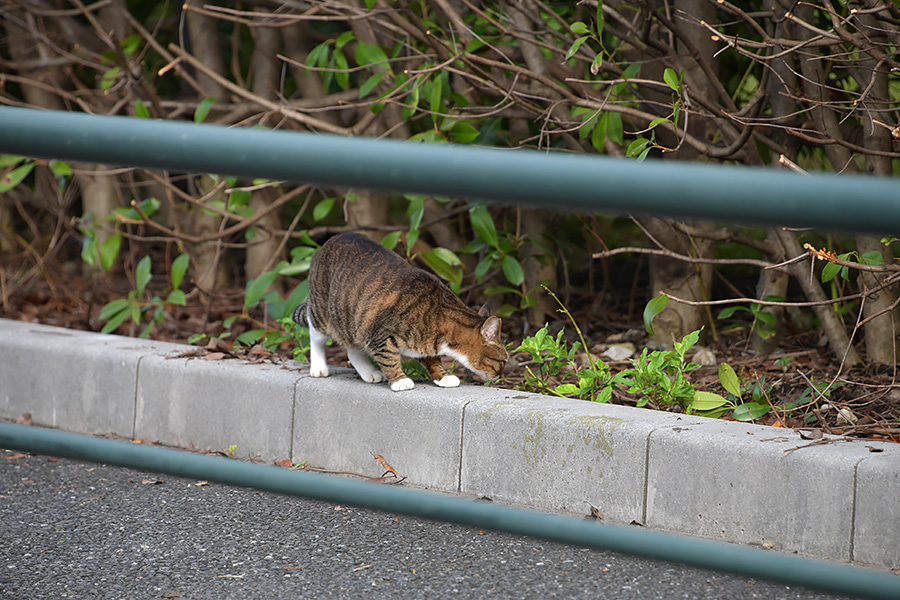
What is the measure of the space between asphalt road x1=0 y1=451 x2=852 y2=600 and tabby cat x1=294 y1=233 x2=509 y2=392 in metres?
0.80

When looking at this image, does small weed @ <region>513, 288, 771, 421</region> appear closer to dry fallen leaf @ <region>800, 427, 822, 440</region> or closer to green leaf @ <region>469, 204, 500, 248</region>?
dry fallen leaf @ <region>800, 427, 822, 440</region>

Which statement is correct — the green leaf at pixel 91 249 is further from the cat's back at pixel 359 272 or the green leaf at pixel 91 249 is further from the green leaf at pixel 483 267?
the green leaf at pixel 483 267

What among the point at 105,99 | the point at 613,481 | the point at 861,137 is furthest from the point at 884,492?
the point at 105,99

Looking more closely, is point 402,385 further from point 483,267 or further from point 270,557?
point 483,267

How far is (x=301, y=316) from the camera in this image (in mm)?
4633

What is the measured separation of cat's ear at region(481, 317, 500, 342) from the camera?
409cm

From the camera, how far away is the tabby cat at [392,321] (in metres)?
4.02

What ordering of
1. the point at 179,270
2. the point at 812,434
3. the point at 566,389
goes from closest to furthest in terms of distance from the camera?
the point at 812,434
the point at 566,389
the point at 179,270

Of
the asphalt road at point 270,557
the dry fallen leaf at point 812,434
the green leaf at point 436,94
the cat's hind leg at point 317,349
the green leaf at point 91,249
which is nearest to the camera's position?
the asphalt road at point 270,557

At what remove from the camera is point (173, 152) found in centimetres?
77

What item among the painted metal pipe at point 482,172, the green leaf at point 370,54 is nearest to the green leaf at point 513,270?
the green leaf at point 370,54

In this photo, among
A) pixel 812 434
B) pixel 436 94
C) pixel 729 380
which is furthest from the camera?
pixel 436 94

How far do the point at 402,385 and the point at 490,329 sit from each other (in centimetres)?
52

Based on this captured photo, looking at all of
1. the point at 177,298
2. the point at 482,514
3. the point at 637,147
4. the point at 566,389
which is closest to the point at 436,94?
the point at 637,147
